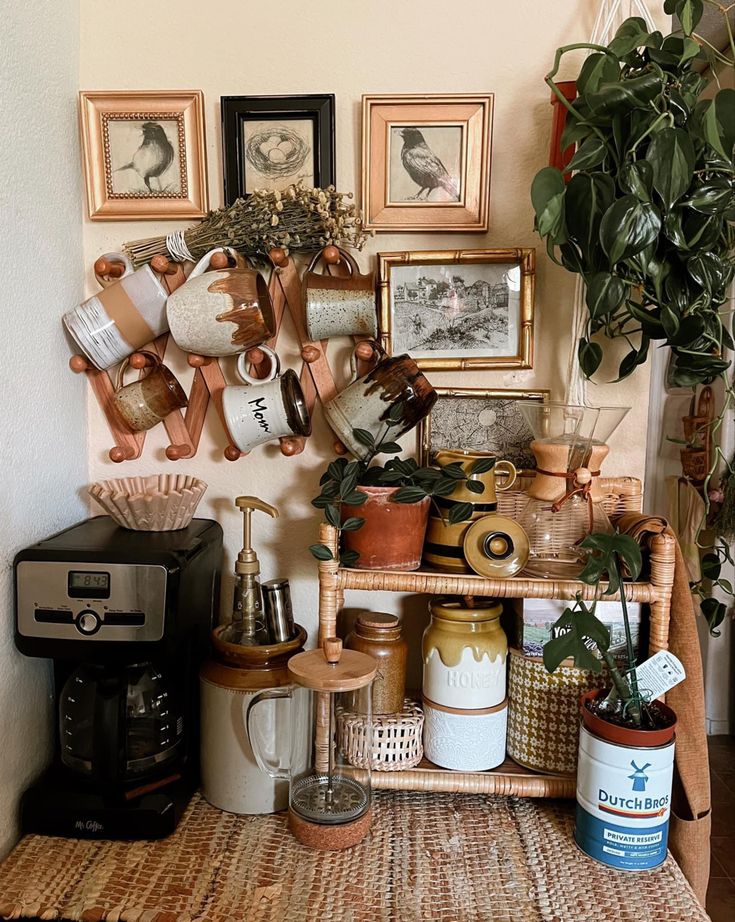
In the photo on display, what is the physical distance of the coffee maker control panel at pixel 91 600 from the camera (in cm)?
96

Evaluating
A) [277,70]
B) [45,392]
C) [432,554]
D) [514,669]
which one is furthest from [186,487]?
[277,70]

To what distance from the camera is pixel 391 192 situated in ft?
3.81

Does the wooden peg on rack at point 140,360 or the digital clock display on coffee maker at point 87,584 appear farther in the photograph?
the wooden peg on rack at point 140,360

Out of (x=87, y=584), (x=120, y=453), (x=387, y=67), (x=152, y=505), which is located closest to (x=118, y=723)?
(x=87, y=584)

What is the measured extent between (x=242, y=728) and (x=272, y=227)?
0.72 metres

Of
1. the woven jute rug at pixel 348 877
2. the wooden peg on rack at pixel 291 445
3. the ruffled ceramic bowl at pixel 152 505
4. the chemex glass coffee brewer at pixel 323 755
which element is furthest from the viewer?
the wooden peg on rack at pixel 291 445

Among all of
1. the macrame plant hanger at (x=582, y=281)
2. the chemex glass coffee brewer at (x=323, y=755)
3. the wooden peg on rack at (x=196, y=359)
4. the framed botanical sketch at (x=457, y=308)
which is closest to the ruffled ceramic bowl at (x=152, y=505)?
the wooden peg on rack at (x=196, y=359)

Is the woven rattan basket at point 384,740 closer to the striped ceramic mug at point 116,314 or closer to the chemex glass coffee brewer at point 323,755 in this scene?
the chemex glass coffee brewer at point 323,755

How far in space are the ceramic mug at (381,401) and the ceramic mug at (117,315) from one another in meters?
0.32

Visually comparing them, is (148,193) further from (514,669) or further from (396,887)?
(396,887)

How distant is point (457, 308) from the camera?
118 cm

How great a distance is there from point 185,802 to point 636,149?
1044 mm

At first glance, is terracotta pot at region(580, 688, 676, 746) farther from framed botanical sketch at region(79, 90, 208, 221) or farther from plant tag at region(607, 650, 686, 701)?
framed botanical sketch at region(79, 90, 208, 221)

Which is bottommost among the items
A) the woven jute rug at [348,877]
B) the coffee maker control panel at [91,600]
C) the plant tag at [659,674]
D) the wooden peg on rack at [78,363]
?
the woven jute rug at [348,877]
